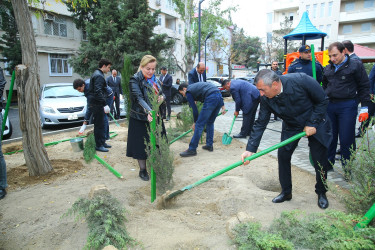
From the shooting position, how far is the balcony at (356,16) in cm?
3388

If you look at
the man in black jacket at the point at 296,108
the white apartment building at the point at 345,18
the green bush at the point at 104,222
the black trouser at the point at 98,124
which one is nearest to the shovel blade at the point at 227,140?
the black trouser at the point at 98,124

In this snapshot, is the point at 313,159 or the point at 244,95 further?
the point at 244,95

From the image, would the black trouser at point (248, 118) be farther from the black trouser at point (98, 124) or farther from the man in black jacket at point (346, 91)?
the black trouser at point (98, 124)

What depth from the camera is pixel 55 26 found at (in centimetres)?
2066

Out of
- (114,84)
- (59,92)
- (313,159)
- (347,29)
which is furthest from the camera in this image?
(347,29)

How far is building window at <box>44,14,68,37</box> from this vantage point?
20.2m

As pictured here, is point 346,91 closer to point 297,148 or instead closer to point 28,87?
point 297,148

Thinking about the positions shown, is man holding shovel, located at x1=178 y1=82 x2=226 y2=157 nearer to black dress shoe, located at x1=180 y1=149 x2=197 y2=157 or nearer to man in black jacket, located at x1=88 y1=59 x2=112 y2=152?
black dress shoe, located at x1=180 y1=149 x2=197 y2=157

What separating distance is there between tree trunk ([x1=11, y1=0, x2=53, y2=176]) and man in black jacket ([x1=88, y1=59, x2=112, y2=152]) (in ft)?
4.75

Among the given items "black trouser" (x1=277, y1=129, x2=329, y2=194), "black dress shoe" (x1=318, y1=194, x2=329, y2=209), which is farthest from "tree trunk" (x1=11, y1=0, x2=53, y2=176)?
"black dress shoe" (x1=318, y1=194, x2=329, y2=209)

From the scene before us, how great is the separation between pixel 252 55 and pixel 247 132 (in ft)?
151

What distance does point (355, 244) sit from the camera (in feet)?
5.97

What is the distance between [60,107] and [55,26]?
14.9 meters

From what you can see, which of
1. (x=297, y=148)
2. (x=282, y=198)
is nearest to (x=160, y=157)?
(x=282, y=198)
